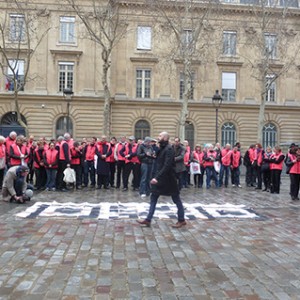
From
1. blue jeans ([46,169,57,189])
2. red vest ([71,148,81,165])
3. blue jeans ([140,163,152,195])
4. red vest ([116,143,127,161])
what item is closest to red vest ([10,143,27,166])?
blue jeans ([46,169,57,189])

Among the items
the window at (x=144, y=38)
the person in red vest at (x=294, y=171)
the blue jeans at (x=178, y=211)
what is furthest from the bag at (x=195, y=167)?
the window at (x=144, y=38)

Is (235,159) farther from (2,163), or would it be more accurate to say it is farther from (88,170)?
(2,163)

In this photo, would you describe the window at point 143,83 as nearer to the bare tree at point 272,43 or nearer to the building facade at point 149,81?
the building facade at point 149,81

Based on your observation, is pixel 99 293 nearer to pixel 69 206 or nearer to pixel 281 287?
pixel 281 287

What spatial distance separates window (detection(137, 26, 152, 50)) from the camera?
121 feet

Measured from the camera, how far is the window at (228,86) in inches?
1512

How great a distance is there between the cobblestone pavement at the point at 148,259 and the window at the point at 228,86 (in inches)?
1199

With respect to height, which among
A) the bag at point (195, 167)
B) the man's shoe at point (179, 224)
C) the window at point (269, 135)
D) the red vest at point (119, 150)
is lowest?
the man's shoe at point (179, 224)

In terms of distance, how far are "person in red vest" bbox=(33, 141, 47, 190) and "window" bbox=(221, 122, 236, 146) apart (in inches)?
1040

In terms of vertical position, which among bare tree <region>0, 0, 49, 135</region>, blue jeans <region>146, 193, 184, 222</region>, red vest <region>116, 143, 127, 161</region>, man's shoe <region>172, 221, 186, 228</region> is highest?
bare tree <region>0, 0, 49, 135</region>

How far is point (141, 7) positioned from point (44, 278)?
3377cm

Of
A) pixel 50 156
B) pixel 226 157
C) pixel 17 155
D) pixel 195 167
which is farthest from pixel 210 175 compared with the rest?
pixel 17 155

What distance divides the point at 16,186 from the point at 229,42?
100ft

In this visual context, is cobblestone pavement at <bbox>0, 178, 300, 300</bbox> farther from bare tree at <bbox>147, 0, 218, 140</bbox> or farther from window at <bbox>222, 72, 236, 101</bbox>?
window at <bbox>222, 72, 236, 101</bbox>
